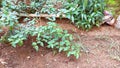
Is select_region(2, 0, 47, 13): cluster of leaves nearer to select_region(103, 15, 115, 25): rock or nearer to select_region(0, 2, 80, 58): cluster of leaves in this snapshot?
select_region(0, 2, 80, 58): cluster of leaves

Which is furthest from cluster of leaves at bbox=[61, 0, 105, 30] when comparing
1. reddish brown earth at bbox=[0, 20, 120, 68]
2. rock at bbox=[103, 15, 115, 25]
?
reddish brown earth at bbox=[0, 20, 120, 68]

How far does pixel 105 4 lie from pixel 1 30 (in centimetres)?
162

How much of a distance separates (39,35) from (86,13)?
0.94m

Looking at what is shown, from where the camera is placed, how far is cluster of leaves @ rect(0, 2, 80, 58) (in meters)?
3.34

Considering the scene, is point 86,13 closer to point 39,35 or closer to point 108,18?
point 108,18

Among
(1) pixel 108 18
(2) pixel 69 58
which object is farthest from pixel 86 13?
(2) pixel 69 58

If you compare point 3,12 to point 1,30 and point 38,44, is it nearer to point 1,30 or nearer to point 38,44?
point 1,30

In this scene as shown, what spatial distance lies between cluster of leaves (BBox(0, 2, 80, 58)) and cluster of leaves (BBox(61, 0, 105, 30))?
46cm

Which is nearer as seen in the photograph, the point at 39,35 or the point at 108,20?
the point at 39,35

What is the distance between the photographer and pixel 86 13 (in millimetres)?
3943

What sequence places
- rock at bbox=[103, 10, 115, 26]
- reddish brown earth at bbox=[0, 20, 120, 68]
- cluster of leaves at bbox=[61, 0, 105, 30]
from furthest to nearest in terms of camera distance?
rock at bbox=[103, 10, 115, 26], cluster of leaves at bbox=[61, 0, 105, 30], reddish brown earth at bbox=[0, 20, 120, 68]

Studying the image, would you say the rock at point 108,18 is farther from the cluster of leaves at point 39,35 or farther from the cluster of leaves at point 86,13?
the cluster of leaves at point 39,35

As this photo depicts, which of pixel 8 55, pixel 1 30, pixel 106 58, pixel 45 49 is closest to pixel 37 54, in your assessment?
pixel 45 49

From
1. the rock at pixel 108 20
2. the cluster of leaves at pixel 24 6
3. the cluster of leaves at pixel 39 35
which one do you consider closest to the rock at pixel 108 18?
the rock at pixel 108 20
